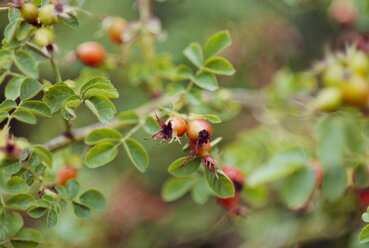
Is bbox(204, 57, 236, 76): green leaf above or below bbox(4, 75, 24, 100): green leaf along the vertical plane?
above

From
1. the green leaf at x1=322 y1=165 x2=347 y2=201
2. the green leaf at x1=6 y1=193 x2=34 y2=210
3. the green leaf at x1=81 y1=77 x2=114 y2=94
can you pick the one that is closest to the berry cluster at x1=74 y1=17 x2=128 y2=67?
the green leaf at x1=81 y1=77 x2=114 y2=94

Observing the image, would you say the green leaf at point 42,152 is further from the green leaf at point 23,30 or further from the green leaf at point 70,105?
the green leaf at point 23,30

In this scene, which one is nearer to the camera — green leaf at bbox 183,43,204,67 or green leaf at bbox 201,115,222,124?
green leaf at bbox 201,115,222,124

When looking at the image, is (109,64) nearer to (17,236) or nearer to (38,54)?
(38,54)

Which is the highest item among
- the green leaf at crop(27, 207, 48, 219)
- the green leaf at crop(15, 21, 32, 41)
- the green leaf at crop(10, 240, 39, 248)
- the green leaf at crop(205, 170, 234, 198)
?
the green leaf at crop(15, 21, 32, 41)

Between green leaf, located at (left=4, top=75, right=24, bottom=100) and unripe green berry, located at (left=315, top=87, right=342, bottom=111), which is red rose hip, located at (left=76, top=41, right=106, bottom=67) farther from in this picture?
unripe green berry, located at (left=315, top=87, right=342, bottom=111)

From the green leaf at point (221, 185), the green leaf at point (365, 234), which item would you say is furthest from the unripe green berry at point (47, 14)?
the green leaf at point (365, 234)

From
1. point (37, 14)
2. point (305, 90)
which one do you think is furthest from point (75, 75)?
point (37, 14)

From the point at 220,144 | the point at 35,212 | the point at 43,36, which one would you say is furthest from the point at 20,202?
the point at 220,144
